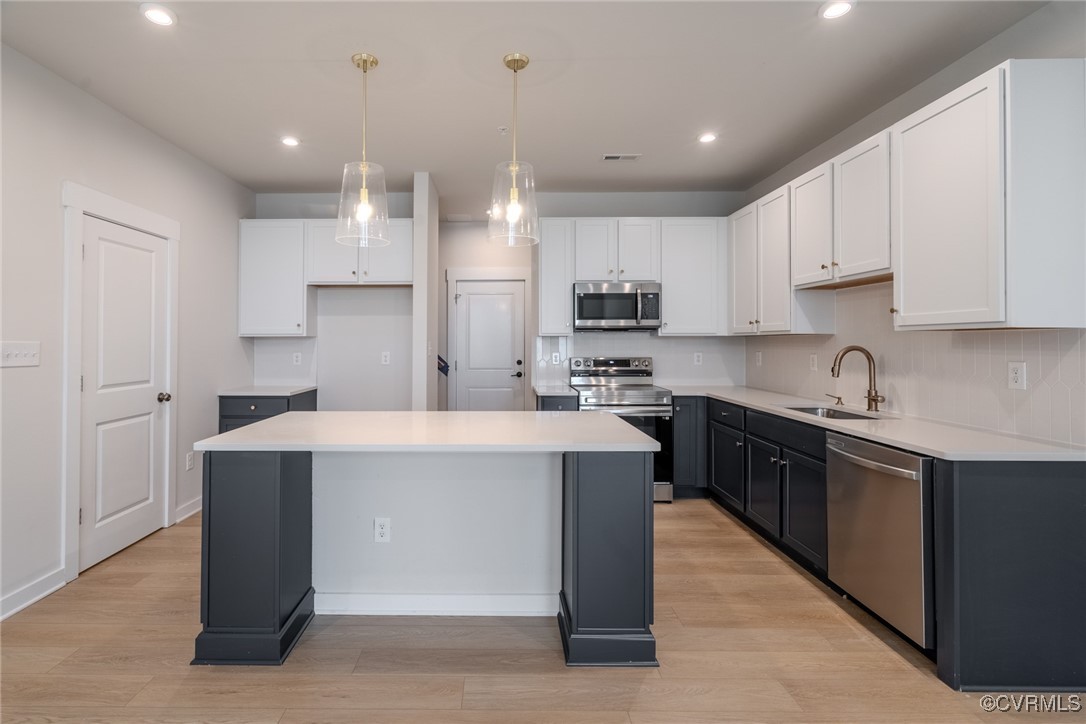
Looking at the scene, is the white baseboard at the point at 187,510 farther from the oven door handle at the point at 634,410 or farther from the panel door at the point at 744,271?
the panel door at the point at 744,271

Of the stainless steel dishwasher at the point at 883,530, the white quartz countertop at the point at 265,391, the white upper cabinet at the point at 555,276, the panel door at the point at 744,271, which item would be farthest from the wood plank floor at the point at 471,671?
the white upper cabinet at the point at 555,276

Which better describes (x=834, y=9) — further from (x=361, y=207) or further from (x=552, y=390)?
(x=552, y=390)

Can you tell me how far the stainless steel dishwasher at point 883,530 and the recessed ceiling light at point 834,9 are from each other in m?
1.73

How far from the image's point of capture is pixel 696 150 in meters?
3.69

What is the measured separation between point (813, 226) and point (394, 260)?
119 inches

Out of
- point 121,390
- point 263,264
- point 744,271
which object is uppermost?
point 263,264

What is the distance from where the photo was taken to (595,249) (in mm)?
4395

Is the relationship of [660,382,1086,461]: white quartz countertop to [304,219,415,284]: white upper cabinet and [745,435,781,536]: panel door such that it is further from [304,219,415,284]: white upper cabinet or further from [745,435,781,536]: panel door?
[304,219,415,284]: white upper cabinet

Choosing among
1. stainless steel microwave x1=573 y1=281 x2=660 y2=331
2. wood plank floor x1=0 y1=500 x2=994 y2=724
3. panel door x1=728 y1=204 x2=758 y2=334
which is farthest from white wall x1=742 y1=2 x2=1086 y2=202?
wood plank floor x1=0 y1=500 x2=994 y2=724

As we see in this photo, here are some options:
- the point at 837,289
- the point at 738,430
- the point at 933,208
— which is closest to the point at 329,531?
the point at 738,430

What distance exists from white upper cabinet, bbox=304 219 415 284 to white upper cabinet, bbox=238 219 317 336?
0.34ft

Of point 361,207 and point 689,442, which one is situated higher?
point 361,207

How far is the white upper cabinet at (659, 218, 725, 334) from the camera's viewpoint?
4.41m

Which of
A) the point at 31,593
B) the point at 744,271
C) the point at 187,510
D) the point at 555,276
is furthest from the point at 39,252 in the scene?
the point at 744,271
